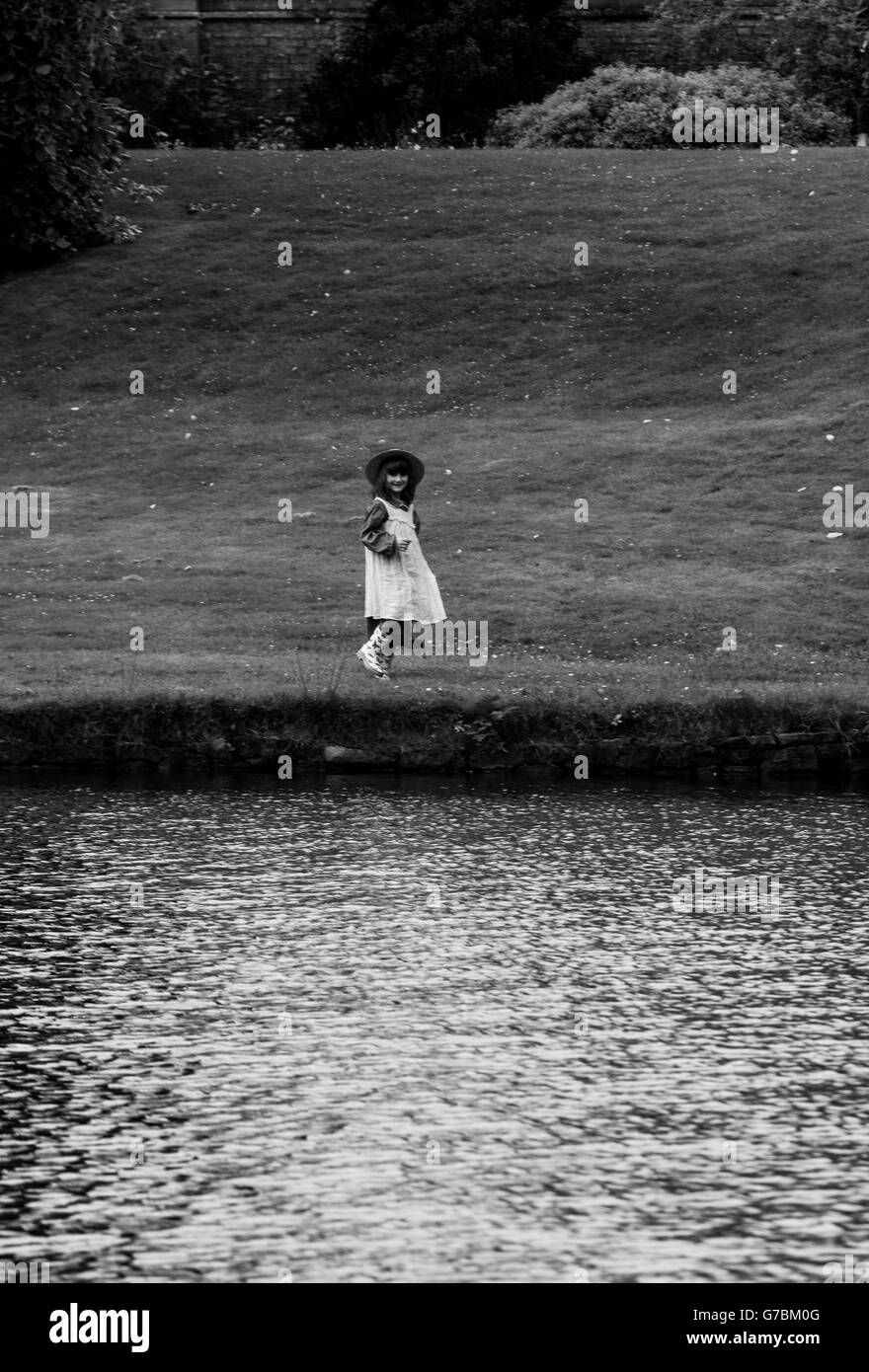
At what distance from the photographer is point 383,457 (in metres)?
15.9

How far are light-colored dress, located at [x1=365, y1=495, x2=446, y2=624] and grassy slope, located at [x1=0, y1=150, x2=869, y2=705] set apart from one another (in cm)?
53

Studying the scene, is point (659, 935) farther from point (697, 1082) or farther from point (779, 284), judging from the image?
point (779, 284)

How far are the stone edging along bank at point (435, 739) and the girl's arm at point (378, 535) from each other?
1.59 metres

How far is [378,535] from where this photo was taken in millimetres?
15789

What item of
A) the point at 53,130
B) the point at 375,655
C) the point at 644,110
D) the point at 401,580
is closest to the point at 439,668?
the point at 375,655

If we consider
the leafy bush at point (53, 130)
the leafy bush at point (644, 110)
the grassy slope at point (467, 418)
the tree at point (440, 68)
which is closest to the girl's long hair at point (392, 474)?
the grassy slope at point (467, 418)

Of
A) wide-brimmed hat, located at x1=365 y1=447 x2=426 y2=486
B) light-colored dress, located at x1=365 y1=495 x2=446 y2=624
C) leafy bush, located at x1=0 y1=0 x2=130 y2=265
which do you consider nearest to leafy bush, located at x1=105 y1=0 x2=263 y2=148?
leafy bush, located at x1=0 y1=0 x2=130 y2=265

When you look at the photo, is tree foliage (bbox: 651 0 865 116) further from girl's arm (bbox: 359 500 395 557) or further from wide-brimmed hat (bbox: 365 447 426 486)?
girl's arm (bbox: 359 500 395 557)

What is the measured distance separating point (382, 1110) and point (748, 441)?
1832cm

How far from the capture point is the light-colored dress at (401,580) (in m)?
15.9

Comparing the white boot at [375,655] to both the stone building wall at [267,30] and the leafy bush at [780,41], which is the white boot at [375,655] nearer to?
the leafy bush at [780,41]

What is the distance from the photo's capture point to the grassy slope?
704 inches

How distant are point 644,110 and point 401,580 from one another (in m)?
23.0
